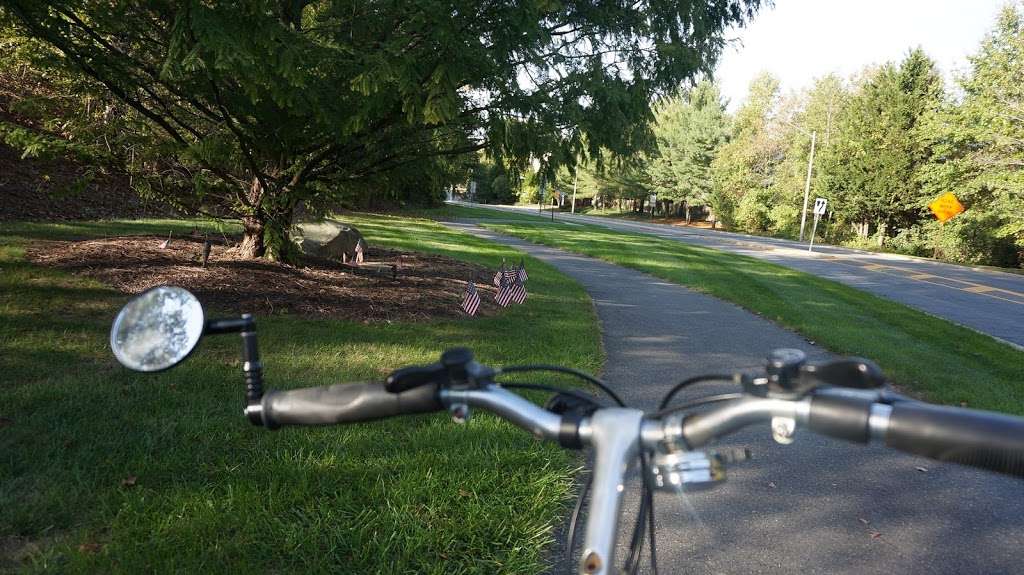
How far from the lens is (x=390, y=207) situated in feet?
140

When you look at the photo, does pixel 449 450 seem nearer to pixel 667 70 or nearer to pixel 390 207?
pixel 667 70

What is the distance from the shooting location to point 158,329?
1.90m

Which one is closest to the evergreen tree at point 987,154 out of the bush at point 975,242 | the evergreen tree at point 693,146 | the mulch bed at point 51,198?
the bush at point 975,242

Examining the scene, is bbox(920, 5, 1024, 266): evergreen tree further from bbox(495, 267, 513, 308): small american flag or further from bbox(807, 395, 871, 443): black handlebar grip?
bbox(807, 395, 871, 443): black handlebar grip

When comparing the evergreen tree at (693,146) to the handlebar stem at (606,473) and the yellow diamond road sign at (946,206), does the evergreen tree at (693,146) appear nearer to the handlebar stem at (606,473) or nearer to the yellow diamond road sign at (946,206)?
the yellow diamond road sign at (946,206)

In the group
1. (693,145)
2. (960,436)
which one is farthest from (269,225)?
(693,145)

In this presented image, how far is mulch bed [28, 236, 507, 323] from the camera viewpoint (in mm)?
8352

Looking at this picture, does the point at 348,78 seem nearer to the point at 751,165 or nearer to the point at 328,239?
the point at 328,239

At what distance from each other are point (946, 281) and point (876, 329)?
14200 millimetres

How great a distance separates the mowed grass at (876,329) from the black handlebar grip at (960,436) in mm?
7054

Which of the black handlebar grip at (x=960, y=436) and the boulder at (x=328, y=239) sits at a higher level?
the black handlebar grip at (x=960, y=436)

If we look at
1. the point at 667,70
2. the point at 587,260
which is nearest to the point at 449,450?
the point at 667,70

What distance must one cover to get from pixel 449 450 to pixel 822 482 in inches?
107

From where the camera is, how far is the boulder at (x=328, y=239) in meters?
14.4
